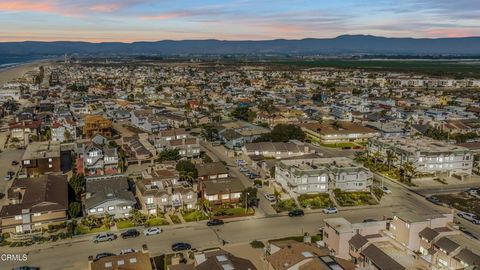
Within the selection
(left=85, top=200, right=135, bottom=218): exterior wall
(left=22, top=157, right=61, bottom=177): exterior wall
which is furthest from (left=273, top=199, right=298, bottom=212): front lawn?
(left=22, top=157, right=61, bottom=177): exterior wall

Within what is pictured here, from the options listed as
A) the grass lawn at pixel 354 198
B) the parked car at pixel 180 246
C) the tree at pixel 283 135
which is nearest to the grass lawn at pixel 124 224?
the parked car at pixel 180 246

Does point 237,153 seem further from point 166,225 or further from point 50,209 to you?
point 50,209

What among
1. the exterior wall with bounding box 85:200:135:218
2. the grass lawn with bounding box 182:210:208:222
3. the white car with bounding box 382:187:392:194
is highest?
the exterior wall with bounding box 85:200:135:218

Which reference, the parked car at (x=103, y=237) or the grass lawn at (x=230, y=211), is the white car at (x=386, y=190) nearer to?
the grass lawn at (x=230, y=211)

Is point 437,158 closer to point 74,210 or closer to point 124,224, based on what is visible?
point 124,224

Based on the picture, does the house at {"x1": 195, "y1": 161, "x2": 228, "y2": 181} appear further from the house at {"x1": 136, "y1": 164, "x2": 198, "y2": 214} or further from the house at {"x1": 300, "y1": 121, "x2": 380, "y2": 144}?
the house at {"x1": 300, "y1": 121, "x2": 380, "y2": 144}

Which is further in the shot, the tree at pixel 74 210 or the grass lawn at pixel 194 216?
the grass lawn at pixel 194 216
